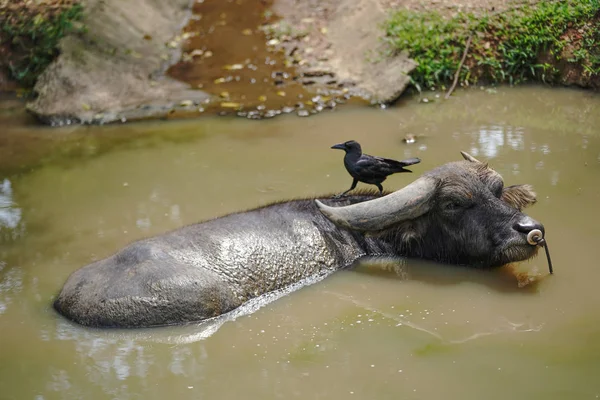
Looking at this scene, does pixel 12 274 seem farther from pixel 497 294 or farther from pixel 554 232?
pixel 554 232

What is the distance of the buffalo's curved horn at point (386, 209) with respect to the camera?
18.0 ft

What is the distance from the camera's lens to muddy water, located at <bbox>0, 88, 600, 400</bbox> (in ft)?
14.7

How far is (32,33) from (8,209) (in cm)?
406

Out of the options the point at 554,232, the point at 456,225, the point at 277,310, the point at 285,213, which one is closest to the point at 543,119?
the point at 554,232

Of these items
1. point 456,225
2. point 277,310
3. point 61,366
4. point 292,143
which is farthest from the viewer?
point 292,143

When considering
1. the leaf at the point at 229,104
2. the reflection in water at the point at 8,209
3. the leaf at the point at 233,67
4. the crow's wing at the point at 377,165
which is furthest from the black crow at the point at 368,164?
the leaf at the point at 233,67

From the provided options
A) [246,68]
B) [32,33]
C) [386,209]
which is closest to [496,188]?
[386,209]

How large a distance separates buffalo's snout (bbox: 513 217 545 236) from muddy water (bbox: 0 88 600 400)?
1.17 feet

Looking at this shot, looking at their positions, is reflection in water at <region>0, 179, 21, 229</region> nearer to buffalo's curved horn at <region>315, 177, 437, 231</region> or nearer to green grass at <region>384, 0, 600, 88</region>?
buffalo's curved horn at <region>315, 177, 437, 231</region>

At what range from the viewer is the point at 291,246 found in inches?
217

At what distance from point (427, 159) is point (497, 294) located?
2.20 m

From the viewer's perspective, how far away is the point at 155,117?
28.9 ft

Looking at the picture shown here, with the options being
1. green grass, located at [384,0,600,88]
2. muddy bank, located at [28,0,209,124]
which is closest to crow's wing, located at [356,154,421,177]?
green grass, located at [384,0,600,88]

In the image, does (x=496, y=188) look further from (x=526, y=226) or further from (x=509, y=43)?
(x=509, y=43)
